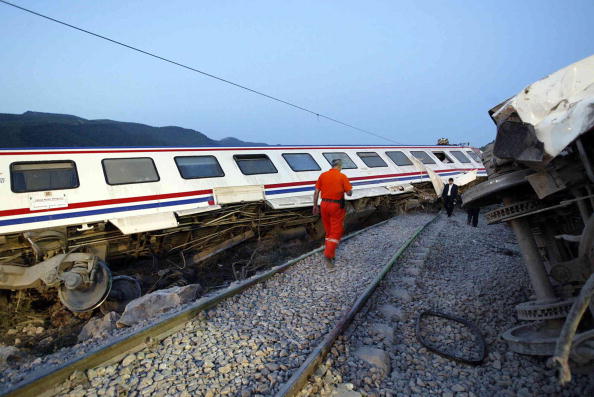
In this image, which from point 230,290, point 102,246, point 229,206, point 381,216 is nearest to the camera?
point 230,290

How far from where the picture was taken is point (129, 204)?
6.25m

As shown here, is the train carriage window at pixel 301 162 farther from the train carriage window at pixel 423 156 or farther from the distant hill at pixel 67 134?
the distant hill at pixel 67 134

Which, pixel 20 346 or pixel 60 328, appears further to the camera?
pixel 60 328

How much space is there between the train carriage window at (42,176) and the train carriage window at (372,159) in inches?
322

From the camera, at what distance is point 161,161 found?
7020 millimetres

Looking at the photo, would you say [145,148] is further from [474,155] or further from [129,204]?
[474,155]

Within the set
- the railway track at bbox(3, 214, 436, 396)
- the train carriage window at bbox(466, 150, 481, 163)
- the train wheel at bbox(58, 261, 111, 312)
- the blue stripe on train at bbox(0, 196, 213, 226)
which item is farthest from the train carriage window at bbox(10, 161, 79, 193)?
the train carriage window at bbox(466, 150, 481, 163)

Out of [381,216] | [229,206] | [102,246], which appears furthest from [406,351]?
[381,216]

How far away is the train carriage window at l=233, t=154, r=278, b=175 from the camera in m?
8.18

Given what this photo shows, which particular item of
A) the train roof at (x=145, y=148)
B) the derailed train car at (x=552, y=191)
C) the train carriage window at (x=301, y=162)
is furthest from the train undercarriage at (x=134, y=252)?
the derailed train car at (x=552, y=191)

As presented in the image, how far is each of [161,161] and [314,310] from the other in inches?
198

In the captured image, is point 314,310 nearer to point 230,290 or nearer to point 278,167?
point 230,290

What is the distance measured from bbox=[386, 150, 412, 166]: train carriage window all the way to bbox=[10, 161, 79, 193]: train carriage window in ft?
32.3

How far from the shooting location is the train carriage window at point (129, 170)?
6320 millimetres
